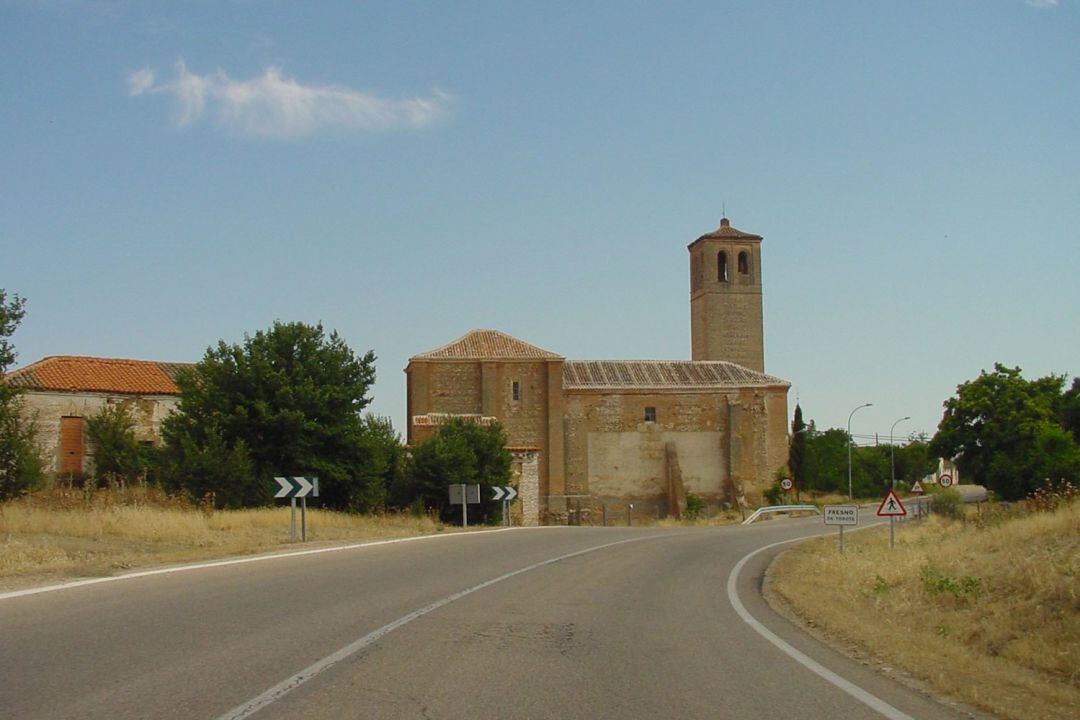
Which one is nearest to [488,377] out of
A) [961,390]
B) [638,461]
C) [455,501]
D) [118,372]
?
[638,461]

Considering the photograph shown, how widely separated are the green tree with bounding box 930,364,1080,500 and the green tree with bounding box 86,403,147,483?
40.2 metres

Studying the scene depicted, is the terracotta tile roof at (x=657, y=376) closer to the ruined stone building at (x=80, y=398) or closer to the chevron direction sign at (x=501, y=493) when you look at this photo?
the ruined stone building at (x=80, y=398)

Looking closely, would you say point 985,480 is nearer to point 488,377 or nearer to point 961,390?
point 961,390

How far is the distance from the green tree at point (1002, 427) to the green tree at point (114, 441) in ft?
132

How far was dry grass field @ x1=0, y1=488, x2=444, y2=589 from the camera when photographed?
16016mm

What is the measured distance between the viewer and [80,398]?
166 feet

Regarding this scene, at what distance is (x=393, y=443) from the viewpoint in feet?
147

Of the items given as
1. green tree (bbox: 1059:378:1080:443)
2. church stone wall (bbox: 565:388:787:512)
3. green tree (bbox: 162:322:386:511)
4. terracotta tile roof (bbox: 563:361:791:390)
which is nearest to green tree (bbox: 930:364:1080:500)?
green tree (bbox: 1059:378:1080:443)

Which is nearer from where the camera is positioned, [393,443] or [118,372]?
[393,443]

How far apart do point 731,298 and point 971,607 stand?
74337mm

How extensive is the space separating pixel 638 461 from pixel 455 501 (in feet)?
121

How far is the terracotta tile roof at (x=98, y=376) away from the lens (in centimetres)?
5031

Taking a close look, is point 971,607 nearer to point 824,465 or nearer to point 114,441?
point 114,441

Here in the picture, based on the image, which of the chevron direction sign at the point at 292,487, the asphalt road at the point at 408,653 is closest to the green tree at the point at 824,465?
the chevron direction sign at the point at 292,487
